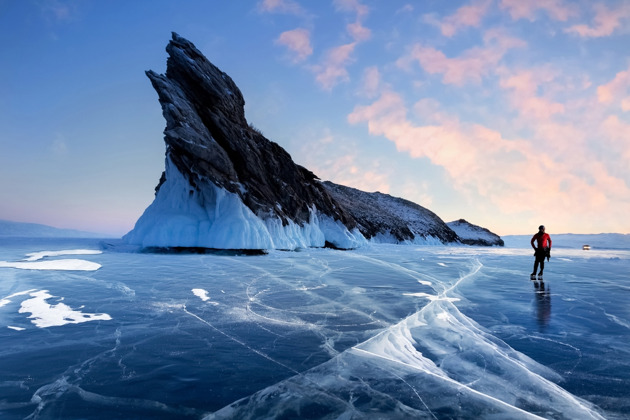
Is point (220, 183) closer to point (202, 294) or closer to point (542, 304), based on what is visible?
point (202, 294)

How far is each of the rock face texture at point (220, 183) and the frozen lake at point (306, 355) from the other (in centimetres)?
1478

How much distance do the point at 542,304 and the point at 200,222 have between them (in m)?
20.9

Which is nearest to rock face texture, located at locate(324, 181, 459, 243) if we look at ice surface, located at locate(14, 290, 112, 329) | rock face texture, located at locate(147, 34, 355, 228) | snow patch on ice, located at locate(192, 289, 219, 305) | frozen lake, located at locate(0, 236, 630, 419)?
rock face texture, located at locate(147, 34, 355, 228)

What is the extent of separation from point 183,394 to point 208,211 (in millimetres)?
22252

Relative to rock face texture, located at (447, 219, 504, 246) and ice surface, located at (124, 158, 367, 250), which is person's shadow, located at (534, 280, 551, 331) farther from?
A: rock face texture, located at (447, 219, 504, 246)

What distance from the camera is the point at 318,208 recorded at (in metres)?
39.9

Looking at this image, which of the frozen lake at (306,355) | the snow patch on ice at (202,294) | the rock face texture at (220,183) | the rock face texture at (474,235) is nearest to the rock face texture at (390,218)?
the rock face texture at (474,235)

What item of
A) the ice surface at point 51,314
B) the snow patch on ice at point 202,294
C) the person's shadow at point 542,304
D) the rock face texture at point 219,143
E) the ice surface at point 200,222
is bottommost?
the ice surface at point 51,314

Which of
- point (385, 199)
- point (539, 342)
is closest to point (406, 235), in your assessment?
point (385, 199)

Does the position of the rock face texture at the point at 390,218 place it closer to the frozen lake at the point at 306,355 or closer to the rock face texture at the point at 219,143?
the rock face texture at the point at 219,143

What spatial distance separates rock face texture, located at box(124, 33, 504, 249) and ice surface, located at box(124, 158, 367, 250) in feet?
0.22

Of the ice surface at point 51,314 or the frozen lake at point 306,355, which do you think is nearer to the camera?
the frozen lake at point 306,355

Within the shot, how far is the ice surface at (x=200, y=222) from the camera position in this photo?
902 inches

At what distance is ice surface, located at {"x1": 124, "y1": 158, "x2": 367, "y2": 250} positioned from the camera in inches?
902
